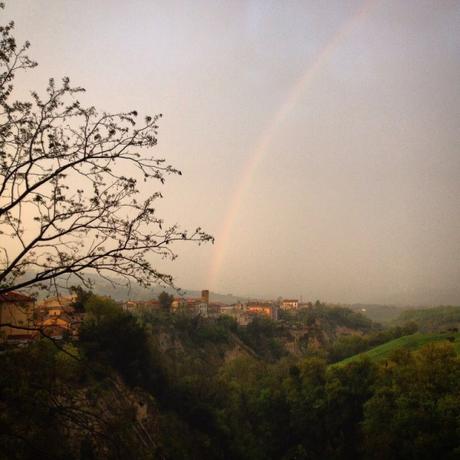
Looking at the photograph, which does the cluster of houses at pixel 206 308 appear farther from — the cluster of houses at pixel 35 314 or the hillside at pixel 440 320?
the cluster of houses at pixel 35 314

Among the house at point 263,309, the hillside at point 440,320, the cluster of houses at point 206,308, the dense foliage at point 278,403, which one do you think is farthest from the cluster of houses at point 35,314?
the hillside at point 440,320

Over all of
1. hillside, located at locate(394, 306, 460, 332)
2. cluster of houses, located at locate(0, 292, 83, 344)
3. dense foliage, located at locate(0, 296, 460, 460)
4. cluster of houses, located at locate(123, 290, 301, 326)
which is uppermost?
cluster of houses, located at locate(0, 292, 83, 344)

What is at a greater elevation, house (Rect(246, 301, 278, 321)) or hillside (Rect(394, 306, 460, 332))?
house (Rect(246, 301, 278, 321))

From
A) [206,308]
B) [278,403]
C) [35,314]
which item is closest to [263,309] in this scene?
[206,308]

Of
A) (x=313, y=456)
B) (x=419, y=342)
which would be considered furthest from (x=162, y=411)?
(x=419, y=342)

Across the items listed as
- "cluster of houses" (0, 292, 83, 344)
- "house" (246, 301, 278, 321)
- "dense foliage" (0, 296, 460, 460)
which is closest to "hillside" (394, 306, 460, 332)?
"house" (246, 301, 278, 321)

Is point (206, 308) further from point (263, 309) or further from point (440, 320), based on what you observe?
point (440, 320)

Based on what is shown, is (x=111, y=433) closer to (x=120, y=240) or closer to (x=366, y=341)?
(x=120, y=240)

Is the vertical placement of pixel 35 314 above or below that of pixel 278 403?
above

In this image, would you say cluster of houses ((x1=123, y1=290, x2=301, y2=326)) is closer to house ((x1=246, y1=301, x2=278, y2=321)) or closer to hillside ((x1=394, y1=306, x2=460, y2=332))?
house ((x1=246, y1=301, x2=278, y2=321))

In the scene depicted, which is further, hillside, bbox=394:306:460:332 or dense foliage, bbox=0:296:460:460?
hillside, bbox=394:306:460:332

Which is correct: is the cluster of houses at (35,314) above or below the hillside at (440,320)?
above
